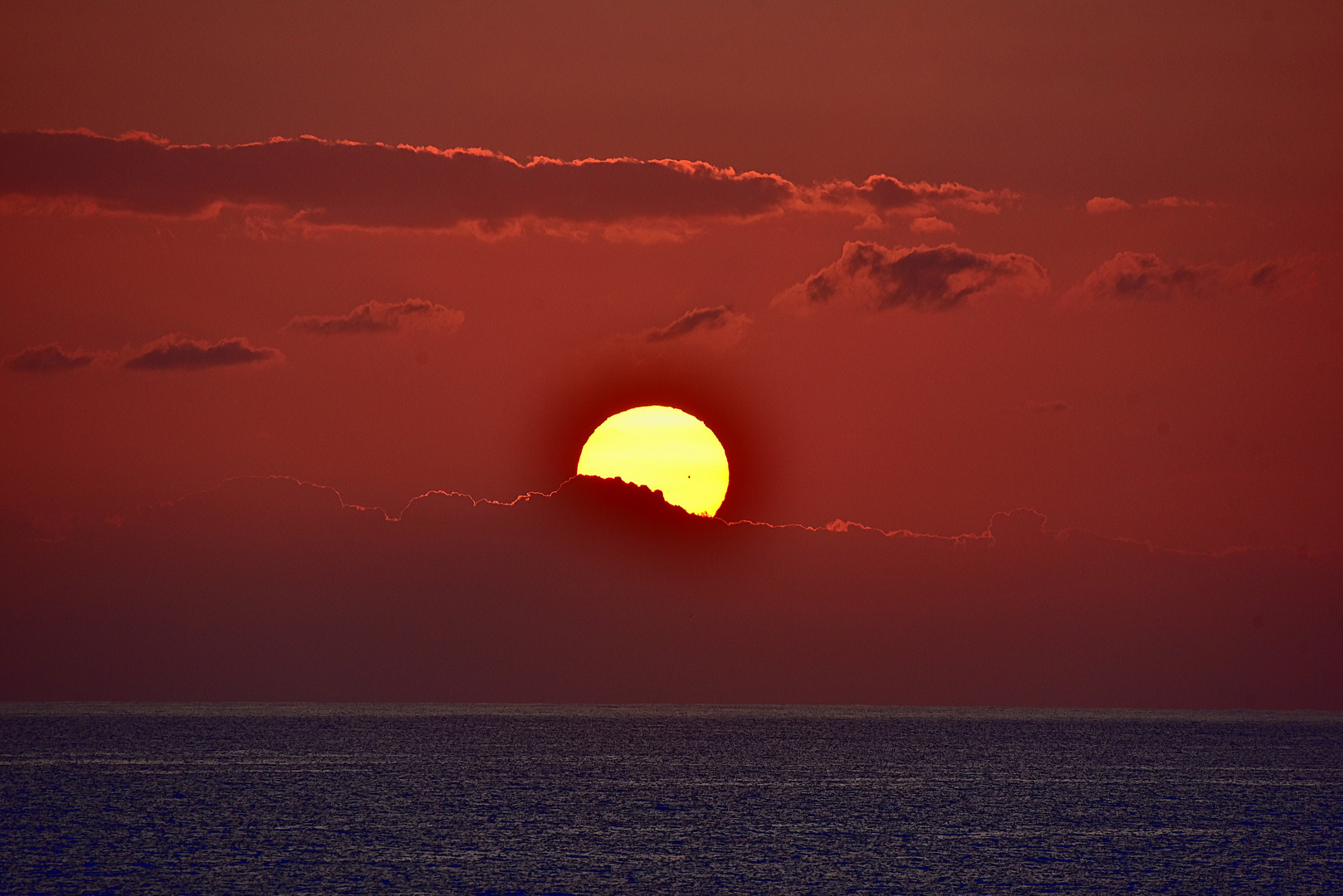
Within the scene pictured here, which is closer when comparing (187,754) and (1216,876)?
(1216,876)

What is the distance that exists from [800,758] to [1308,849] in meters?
106

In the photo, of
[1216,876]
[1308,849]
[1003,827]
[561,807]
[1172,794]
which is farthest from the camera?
[1172,794]

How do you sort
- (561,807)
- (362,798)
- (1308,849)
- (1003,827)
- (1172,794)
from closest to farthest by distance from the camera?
(1308,849) < (1003,827) < (561,807) < (362,798) < (1172,794)

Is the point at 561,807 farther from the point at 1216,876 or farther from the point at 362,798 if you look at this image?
the point at 1216,876

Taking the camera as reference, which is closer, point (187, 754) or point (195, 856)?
point (195, 856)

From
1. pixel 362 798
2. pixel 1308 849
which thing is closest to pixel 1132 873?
pixel 1308 849

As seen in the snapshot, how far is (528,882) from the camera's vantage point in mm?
56438

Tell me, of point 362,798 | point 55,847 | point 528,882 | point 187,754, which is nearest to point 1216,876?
point 528,882

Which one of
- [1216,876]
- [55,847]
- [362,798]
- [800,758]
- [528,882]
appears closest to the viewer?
[528,882]

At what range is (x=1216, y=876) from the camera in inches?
2432

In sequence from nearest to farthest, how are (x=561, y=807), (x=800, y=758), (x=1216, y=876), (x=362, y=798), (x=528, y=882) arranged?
1. (x=528, y=882)
2. (x=1216, y=876)
3. (x=561, y=807)
4. (x=362, y=798)
5. (x=800, y=758)

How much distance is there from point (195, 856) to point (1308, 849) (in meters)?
56.3

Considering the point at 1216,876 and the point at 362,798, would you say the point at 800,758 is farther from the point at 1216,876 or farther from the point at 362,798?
the point at 1216,876

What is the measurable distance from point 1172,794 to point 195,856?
80.9m
